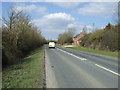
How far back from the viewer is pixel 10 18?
30.0m

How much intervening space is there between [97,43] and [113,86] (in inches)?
1695

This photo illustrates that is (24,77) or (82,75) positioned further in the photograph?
(82,75)

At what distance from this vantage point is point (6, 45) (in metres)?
22.5

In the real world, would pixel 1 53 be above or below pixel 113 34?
below

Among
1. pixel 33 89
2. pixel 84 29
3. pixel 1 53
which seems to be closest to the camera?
pixel 33 89

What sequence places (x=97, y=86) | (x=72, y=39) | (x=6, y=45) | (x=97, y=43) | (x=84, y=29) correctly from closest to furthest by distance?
Answer: 1. (x=97, y=86)
2. (x=6, y=45)
3. (x=97, y=43)
4. (x=84, y=29)
5. (x=72, y=39)

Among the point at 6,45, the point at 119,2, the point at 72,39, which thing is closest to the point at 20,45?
the point at 6,45

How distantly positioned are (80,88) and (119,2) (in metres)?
27.9

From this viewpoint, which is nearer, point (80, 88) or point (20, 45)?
point (80, 88)

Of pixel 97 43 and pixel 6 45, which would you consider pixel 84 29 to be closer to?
pixel 97 43

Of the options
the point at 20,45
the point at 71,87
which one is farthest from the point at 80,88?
the point at 20,45

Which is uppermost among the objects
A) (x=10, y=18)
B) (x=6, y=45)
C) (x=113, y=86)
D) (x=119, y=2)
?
(x=119, y=2)

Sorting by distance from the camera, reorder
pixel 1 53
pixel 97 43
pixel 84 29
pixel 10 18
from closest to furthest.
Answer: pixel 1 53 < pixel 10 18 < pixel 97 43 < pixel 84 29

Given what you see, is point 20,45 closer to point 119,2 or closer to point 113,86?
point 119,2
